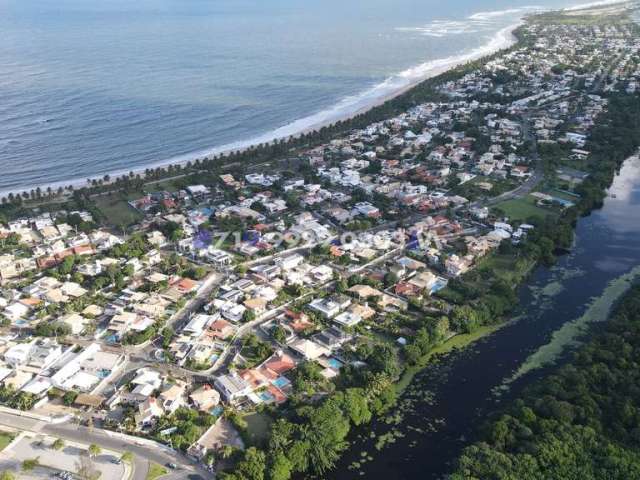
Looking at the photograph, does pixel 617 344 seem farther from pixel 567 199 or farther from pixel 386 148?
pixel 386 148

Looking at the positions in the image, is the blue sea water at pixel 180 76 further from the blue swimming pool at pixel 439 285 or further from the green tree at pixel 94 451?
A: the green tree at pixel 94 451

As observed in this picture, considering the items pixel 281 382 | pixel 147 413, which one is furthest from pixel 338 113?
pixel 147 413

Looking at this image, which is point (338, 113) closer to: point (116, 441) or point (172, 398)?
point (172, 398)

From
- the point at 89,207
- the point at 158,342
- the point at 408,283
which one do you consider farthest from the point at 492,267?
the point at 89,207

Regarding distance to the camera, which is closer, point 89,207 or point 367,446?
point 367,446

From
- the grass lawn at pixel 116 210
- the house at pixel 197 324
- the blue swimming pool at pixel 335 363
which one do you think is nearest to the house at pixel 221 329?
the house at pixel 197 324

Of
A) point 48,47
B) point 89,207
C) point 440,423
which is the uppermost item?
point 48,47
